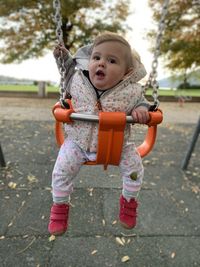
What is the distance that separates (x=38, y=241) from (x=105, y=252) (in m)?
0.61

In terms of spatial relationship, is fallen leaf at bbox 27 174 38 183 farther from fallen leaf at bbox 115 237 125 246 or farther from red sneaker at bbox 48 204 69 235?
red sneaker at bbox 48 204 69 235

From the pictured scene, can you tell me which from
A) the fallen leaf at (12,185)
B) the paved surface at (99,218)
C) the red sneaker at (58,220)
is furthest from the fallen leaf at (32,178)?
the red sneaker at (58,220)

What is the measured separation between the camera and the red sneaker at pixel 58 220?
1.98 meters

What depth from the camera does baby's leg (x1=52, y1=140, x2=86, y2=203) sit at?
6.53 ft

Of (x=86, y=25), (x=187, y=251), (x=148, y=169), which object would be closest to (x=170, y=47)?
(x=86, y=25)

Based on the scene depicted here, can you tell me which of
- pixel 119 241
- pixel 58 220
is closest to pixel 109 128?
pixel 58 220

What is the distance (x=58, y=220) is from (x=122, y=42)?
3.38 feet

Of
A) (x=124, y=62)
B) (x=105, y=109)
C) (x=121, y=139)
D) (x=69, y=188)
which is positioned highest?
(x=124, y=62)

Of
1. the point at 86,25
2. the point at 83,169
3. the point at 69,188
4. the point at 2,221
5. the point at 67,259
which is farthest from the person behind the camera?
the point at 86,25

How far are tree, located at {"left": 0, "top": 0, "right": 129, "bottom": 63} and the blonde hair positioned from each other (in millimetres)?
15556

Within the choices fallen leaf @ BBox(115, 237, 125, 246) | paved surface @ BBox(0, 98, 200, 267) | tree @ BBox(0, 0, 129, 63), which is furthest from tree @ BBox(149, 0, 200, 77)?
fallen leaf @ BBox(115, 237, 125, 246)

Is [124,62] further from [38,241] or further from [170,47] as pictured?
[170,47]

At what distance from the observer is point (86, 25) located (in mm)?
17625

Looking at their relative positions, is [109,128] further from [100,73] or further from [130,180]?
[130,180]
